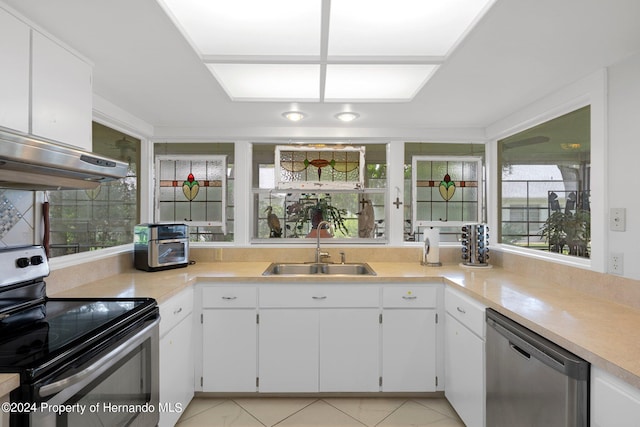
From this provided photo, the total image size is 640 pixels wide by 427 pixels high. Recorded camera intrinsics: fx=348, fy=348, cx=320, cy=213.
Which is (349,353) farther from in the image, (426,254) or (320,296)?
(426,254)

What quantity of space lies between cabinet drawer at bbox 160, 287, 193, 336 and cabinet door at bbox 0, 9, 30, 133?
41.9 inches

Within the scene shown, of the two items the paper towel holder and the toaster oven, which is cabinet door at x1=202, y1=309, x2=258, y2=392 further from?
the paper towel holder

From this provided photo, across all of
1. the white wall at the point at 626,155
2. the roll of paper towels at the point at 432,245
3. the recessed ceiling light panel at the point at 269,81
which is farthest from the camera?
the roll of paper towels at the point at 432,245

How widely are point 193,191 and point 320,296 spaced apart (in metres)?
1.54

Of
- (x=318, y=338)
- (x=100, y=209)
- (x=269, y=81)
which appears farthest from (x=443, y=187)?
(x=100, y=209)

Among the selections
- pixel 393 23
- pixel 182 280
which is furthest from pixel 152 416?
pixel 393 23

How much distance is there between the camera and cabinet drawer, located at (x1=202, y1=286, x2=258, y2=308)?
236 cm

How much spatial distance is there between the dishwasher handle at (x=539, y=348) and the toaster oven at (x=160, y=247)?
85.0 inches

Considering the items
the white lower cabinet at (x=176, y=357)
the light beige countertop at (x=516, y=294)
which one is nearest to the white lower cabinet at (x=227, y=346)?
the white lower cabinet at (x=176, y=357)

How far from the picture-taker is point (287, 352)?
2365 millimetres

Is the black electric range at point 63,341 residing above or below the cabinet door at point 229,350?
above

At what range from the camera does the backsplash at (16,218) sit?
1629 mm

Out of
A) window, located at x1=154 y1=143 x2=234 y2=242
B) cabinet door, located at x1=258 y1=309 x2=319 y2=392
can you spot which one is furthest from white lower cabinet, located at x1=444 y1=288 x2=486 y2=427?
window, located at x1=154 y1=143 x2=234 y2=242

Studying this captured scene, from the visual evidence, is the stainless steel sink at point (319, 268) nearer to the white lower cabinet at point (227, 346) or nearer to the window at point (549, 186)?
the white lower cabinet at point (227, 346)
